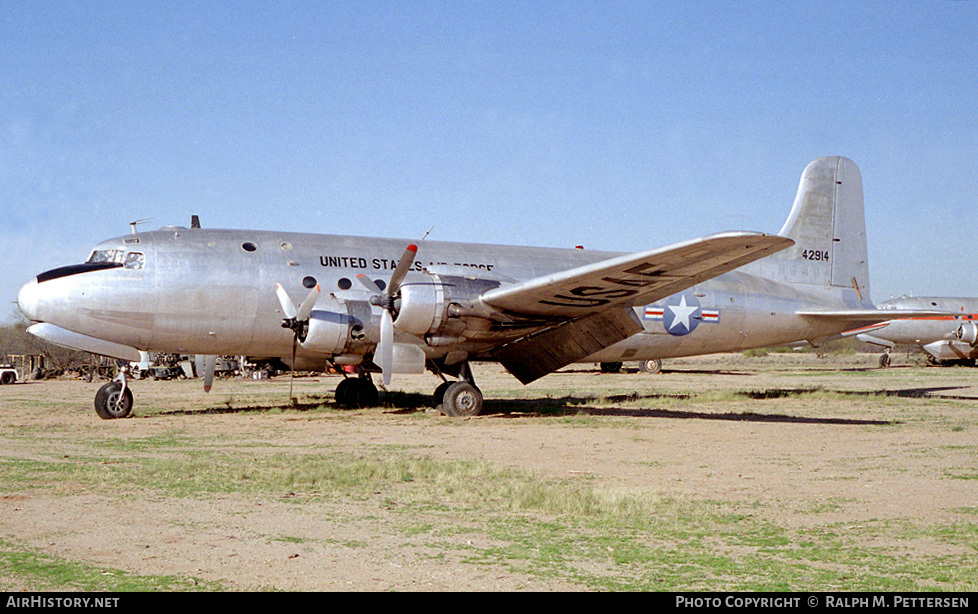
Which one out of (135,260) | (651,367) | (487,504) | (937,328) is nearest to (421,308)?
(135,260)

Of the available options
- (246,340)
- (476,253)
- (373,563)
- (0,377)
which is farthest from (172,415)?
(0,377)

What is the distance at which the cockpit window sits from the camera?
16234mm

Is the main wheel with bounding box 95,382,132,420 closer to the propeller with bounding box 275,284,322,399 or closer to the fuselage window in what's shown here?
the fuselage window

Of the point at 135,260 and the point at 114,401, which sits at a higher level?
the point at 135,260

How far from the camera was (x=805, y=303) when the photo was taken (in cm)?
2178

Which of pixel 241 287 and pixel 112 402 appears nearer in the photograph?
pixel 112 402

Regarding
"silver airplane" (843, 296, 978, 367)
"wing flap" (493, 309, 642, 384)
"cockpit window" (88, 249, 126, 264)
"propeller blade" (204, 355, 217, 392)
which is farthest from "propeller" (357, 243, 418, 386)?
"silver airplane" (843, 296, 978, 367)

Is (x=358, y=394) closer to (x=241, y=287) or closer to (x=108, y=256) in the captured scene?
(x=241, y=287)

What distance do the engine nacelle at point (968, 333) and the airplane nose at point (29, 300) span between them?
4206cm

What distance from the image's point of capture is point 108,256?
53.7 ft

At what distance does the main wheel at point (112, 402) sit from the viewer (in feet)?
52.7

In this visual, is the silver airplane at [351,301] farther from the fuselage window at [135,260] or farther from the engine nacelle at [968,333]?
the engine nacelle at [968,333]

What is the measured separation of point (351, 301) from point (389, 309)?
1058 millimetres

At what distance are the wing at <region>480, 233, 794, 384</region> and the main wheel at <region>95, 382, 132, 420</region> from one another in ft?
23.8
